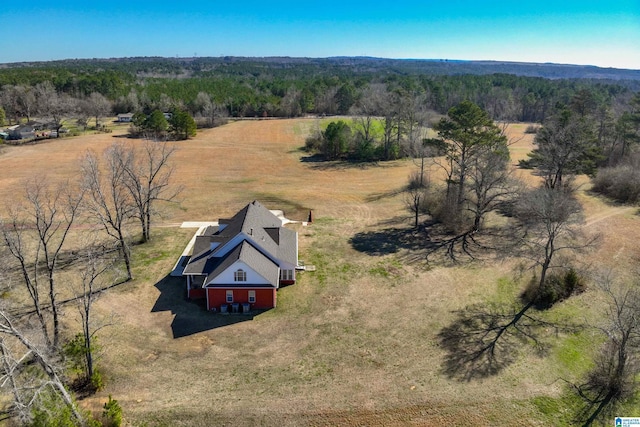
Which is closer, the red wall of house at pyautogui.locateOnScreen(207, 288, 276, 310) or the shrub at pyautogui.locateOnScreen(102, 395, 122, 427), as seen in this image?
the shrub at pyautogui.locateOnScreen(102, 395, 122, 427)

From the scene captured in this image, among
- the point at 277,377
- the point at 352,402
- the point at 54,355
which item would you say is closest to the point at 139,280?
the point at 54,355

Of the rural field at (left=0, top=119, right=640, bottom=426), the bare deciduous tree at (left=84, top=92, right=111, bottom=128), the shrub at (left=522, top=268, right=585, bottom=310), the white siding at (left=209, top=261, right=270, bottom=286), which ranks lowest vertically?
the rural field at (left=0, top=119, right=640, bottom=426)

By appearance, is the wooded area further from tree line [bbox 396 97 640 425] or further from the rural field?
the rural field

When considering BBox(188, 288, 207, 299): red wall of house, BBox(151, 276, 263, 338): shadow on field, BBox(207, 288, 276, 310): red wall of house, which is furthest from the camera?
BBox(188, 288, 207, 299): red wall of house

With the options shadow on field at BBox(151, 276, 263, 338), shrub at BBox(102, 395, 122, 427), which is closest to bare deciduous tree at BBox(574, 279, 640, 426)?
shadow on field at BBox(151, 276, 263, 338)

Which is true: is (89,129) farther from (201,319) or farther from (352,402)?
(352,402)

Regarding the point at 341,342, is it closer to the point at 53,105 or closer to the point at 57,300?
the point at 57,300
